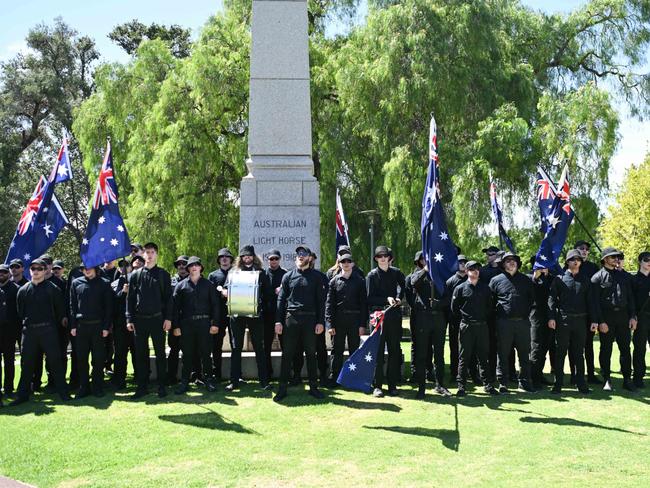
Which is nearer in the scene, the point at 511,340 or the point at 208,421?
the point at 208,421

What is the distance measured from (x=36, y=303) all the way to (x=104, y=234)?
1192mm

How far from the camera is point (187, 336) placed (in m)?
8.92

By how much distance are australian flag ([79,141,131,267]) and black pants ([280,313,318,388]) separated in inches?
91.2

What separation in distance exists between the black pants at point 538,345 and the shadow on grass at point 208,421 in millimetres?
4380

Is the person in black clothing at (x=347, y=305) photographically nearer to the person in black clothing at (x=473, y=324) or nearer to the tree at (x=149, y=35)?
the person in black clothing at (x=473, y=324)

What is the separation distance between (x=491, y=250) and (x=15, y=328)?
681 centimetres

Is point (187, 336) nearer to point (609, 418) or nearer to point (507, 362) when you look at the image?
point (507, 362)

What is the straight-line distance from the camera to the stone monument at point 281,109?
11250 millimetres

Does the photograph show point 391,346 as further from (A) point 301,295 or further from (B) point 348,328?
(A) point 301,295

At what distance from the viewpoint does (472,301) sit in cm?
877

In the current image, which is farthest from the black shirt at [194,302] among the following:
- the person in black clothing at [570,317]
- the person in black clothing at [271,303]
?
the person in black clothing at [570,317]

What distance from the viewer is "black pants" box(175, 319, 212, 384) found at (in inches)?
351

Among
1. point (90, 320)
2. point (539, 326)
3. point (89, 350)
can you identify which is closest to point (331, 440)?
point (90, 320)

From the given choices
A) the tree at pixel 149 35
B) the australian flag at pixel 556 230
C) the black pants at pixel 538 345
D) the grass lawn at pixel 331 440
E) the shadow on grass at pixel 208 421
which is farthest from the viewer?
the tree at pixel 149 35
